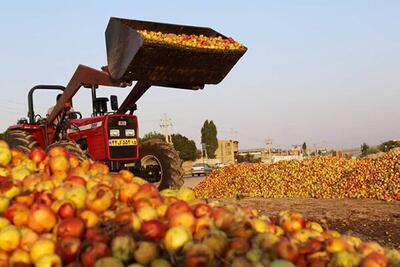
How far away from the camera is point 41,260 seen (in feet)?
7.73

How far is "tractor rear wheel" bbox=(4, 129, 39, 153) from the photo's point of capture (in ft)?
32.4

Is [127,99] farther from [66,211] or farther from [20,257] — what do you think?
[20,257]

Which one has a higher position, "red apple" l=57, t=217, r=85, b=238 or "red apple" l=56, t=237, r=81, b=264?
"red apple" l=57, t=217, r=85, b=238

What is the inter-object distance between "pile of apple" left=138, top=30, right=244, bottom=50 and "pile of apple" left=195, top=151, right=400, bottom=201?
6.08 m

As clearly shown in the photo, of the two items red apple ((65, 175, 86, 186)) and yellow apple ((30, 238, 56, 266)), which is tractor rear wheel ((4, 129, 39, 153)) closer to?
red apple ((65, 175, 86, 186))

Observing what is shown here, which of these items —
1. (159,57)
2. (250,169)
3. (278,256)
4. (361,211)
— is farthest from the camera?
(250,169)

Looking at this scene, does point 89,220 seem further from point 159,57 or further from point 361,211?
point 361,211

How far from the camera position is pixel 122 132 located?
10.5 m

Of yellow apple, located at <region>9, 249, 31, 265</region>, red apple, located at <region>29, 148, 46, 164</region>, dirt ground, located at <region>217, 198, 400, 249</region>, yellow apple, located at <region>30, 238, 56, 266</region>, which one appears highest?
red apple, located at <region>29, 148, 46, 164</region>

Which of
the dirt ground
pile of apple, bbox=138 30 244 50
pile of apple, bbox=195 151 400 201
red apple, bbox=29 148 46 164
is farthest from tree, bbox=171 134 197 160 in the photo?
red apple, bbox=29 148 46 164

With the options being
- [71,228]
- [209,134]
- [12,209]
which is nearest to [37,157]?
[12,209]

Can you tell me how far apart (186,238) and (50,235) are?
727 millimetres

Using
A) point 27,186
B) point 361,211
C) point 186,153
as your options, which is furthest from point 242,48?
point 186,153

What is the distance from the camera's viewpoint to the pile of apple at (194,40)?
349 inches
